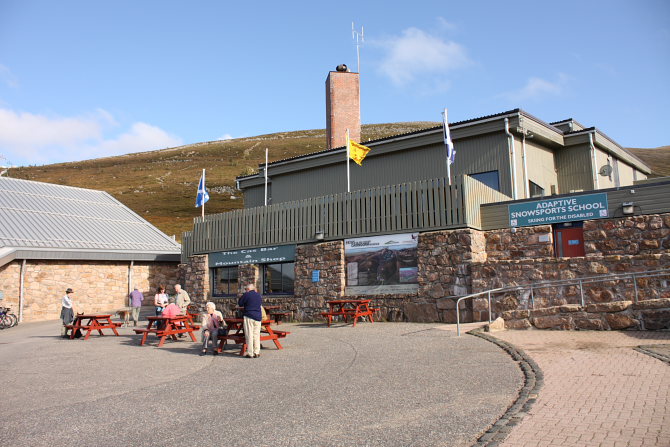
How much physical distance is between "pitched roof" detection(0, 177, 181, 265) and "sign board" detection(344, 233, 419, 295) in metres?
13.3

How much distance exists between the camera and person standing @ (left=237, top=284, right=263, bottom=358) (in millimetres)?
10508

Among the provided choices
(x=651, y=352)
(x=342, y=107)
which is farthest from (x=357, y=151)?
(x=651, y=352)

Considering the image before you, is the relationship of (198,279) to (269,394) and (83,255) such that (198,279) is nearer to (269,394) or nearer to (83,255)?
(83,255)

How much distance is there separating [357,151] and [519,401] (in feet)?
46.4

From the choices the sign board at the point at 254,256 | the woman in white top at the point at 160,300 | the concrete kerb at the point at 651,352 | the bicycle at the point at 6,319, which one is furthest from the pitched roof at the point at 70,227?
the concrete kerb at the point at 651,352

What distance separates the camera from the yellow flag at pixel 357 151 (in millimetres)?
19297

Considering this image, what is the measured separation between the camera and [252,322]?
10.6 metres

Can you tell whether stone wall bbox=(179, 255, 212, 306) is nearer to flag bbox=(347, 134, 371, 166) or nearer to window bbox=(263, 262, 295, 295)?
window bbox=(263, 262, 295, 295)

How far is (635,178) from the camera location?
25047mm

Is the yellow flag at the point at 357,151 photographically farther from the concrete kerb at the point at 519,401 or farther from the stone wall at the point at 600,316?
the concrete kerb at the point at 519,401

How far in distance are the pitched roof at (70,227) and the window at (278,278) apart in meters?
8.95

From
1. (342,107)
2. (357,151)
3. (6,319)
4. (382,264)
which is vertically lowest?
(6,319)

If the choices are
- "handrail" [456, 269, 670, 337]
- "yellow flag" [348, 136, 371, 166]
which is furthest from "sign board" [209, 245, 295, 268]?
"handrail" [456, 269, 670, 337]

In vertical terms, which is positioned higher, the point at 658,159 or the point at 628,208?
the point at 658,159
